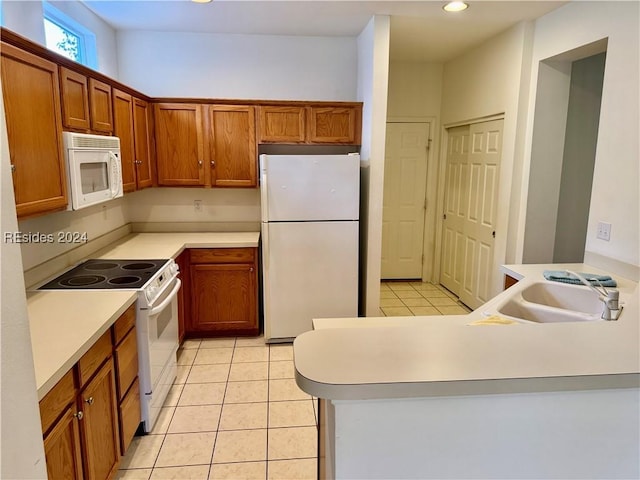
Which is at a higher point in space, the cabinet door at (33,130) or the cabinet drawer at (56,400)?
the cabinet door at (33,130)

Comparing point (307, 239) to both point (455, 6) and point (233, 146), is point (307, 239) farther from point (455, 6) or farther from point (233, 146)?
point (455, 6)

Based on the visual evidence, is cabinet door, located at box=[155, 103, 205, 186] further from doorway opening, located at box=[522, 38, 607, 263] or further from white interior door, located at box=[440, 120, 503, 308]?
doorway opening, located at box=[522, 38, 607, 263]

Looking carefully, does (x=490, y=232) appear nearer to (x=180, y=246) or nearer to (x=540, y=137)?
(x=540, y=137)

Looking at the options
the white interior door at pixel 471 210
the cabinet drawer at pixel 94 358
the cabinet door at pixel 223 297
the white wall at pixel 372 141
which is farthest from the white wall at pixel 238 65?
the cabinet drawer at pixel 94 358

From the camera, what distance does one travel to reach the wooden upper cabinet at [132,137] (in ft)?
9.80

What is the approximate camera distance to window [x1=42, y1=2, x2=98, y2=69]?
2.78 meters

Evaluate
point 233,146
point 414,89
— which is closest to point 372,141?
→ point 233,146

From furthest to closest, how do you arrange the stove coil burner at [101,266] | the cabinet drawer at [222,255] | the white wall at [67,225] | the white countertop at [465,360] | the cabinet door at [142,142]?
the cabinet drawer at [222,255] < the cabinet door at [142,142] < the stove coil burner at [101,266] < the white wall at [67,225] < the white countertop at [465,360]

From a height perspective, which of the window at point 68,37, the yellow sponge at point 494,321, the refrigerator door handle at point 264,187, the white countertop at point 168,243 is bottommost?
the white countertop at point 168,243

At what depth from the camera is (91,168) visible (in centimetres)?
241

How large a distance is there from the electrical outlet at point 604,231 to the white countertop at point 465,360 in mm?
1669

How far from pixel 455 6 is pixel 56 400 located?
10.6 feet

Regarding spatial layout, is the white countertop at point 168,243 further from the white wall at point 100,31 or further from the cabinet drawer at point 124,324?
the white wall at point 100,31

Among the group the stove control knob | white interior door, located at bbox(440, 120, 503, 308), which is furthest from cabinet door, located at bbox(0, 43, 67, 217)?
white interior door, located at bbox(440, 120, 503, 308)
